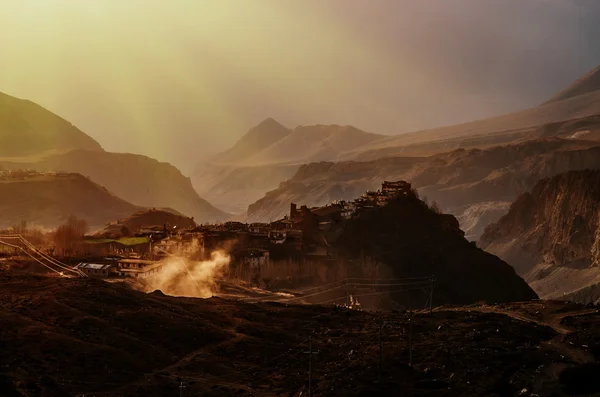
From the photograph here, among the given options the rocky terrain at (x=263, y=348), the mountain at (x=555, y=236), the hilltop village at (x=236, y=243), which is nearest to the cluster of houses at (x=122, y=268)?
the hilltop village at (x=236, y=243)

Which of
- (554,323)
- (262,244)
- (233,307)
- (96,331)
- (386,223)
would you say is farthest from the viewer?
(386,223)

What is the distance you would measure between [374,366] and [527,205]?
5555 inches

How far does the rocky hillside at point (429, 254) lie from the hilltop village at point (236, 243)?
117 inches

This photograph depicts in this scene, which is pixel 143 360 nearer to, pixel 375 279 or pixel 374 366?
pixel 374 366

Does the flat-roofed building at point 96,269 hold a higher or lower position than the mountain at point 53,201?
lower

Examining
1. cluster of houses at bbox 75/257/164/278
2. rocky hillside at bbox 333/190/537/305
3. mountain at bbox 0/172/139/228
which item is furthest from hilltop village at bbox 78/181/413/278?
mountain at bbox 0/172/139/228

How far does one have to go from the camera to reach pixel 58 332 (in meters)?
39.7

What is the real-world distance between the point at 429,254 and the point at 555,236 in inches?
2610

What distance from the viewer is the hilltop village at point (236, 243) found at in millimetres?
79812

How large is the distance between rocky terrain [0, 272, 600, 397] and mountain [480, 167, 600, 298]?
77802mm

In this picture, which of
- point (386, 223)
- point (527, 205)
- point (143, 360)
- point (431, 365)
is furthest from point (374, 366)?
point (527, 205)

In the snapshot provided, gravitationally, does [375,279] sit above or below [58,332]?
below

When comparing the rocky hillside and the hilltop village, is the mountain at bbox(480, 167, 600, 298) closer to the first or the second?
the rocky hillside

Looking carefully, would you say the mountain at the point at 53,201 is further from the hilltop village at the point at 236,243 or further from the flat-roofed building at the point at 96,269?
Answer: the flat-roofed building at the point at 96,269
